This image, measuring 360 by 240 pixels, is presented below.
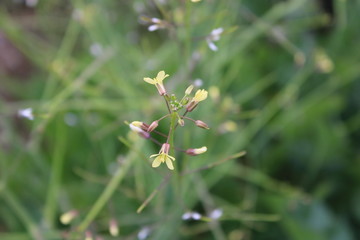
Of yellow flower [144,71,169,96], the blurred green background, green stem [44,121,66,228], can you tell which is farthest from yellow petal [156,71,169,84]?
green stem [44,121,66,228]

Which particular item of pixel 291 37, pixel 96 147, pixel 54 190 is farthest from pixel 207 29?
pixel 54 190

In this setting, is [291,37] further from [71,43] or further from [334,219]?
[71,43]

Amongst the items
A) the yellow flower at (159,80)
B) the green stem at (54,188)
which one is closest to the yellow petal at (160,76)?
the yellow flower at (159,80)

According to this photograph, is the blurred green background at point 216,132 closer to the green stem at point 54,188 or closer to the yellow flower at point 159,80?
the green stem at point 54,188

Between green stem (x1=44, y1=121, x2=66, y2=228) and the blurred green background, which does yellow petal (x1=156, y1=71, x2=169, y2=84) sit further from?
green stem (x1=44, y1=121, x2=66, y2=228)

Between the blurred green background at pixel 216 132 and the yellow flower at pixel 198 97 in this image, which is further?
the blurred green background at pixel 216 132

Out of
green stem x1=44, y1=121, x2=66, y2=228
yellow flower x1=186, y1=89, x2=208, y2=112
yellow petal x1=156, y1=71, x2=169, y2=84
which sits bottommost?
yellow flower x1=186, y1=89, x2=208, y2=112

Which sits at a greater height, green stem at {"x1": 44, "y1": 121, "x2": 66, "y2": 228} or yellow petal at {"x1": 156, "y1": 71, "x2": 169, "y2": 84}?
green stem at {"x1": 44, "y1": 121, "x2": 66, "y2": 228}

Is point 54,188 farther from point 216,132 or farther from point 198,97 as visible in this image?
point 198,97

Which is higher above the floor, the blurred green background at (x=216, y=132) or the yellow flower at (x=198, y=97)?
the blurred green background at (x=216, y=132)
